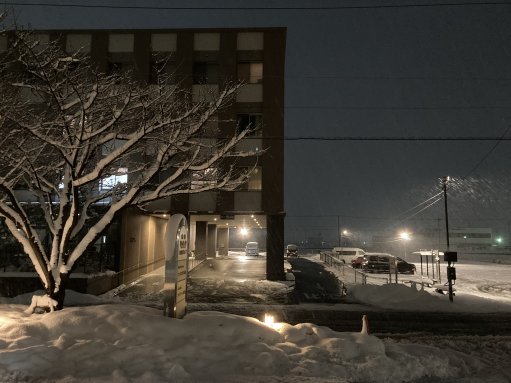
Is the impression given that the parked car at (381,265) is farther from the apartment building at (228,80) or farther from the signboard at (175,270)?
the signboard at (175,270)

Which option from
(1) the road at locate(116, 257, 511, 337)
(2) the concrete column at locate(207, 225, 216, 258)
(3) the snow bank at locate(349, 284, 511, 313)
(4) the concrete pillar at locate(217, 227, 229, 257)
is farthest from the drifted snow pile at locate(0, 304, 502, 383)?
(4) the concrete pillar at locate(217, 227, 229, 257)

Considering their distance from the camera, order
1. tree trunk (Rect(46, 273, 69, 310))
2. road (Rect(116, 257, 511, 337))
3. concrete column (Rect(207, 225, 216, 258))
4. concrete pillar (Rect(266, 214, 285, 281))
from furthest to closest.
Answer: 1. concrete column (Rect(207, 225, 216, 258))
2. concrete pillar (Rect(266, 214, 285, 281))
3. road (Rect(116, 257, 511, 337))
4. tree trunk (Rect(46, 273, 69, 310))

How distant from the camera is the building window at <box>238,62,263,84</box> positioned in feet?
82.2

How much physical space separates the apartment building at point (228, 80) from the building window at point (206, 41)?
0.11ft

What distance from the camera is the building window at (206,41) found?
2519 centimetres

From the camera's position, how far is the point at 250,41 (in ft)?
82.6

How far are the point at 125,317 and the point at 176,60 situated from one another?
64.3 feet

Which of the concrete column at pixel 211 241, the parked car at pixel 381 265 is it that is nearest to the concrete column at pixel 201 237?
the concrete column at pixel 211 241

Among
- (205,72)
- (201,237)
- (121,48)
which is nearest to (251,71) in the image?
(205,72)

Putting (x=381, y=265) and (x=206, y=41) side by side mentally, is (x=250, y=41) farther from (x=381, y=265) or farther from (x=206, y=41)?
(x=381, y=265)

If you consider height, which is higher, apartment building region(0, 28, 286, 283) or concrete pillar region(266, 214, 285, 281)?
apartment building region(0, 28, 286, 283)

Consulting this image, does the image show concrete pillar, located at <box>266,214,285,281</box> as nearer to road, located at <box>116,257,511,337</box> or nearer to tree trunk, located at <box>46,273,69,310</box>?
road, located at <box>116,257,511,337</box>

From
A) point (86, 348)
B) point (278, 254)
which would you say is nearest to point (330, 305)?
point (278, 254)

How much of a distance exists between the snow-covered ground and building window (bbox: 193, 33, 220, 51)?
1946 cm
